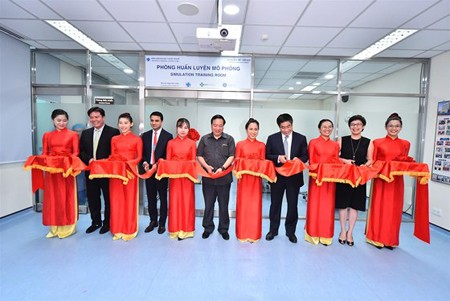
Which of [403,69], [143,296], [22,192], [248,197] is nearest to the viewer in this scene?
[143,296]

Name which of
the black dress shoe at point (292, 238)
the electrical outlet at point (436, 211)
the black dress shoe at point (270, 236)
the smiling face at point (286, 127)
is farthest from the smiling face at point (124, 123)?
the electrical outlet at point (436, 211)

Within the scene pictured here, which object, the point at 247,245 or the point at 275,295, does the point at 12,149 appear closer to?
the point at 247,245

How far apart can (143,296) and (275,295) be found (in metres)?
1.14

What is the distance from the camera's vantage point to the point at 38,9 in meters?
2.78

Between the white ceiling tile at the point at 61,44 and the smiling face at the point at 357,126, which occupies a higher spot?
the white ceiling tile at the point at 61,44

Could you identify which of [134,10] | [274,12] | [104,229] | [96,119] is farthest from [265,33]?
[104,229]

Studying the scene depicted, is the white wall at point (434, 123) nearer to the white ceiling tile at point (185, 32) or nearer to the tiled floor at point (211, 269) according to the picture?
the tiled floor at point (211, 269)

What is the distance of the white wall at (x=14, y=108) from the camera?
11.7 ft

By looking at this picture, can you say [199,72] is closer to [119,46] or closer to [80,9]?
[119,46]

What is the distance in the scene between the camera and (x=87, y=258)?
2.57m

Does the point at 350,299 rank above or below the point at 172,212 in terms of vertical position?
below

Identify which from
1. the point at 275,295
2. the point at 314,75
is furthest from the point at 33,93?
the point at 314,75

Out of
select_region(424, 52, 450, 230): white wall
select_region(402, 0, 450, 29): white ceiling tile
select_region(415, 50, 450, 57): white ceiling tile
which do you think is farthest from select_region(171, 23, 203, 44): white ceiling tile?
select_region(424, 52, 450, 230): white wall

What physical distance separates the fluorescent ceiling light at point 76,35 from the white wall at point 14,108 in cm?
103
